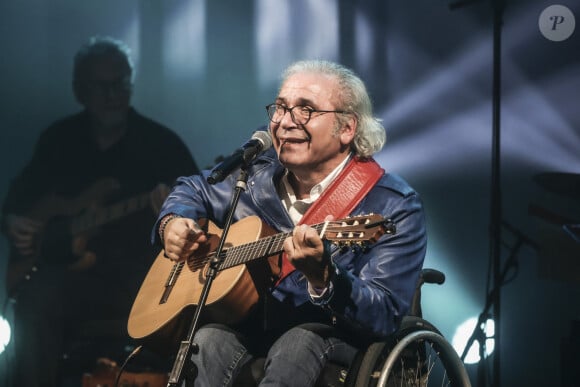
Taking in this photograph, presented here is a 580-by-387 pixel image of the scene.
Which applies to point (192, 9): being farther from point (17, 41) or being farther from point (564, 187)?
point (564, 187)

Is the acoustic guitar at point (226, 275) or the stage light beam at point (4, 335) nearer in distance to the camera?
the acoustic guitar at point (226, 275)

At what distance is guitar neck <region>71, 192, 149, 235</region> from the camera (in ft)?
15.9

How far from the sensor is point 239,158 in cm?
265

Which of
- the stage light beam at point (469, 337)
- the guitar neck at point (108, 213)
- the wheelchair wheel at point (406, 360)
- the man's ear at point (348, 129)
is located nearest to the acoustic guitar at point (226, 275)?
the wheelchair wheel at point (406, 360)

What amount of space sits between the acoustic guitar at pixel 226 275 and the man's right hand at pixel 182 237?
5 centimetres

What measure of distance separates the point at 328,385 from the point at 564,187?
8.05 feet

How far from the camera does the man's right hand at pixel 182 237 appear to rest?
2941 millimetres

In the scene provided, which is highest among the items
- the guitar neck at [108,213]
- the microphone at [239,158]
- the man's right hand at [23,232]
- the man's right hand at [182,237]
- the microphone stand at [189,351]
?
the microphone at [239,158]

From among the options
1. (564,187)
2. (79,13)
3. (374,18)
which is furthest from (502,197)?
(79,13)

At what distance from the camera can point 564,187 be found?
14.4 feet

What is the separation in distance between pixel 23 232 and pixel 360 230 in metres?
3.22

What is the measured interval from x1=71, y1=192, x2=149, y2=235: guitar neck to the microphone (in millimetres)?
2272

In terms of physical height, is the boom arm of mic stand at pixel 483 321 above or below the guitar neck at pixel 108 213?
below

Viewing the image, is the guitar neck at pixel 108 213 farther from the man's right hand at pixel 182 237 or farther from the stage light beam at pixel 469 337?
the stage light beam at pixel 469 337
